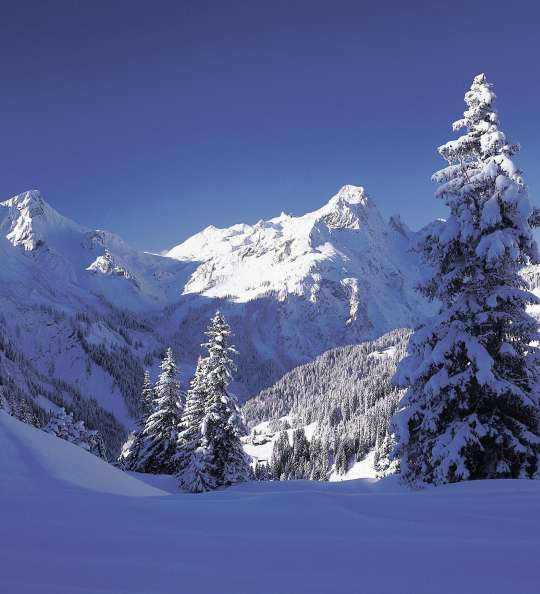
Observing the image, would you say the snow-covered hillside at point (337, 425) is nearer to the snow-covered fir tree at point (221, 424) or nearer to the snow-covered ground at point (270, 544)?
the snow-covered fir tree at point (221, 424)

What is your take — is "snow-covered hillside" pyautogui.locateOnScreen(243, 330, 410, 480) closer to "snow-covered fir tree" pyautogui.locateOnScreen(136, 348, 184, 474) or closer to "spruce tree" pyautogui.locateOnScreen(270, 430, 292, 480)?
"spruce tree" pyautogui.locateOnScreen(270, 430, 292, 480)

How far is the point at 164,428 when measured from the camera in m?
34.4

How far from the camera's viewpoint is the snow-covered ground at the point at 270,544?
3.07 m

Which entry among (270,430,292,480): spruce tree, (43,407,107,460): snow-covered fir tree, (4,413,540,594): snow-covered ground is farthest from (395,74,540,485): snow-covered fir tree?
(270,430,292,480): spruce tree

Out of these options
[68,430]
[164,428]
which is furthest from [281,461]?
[164,428]

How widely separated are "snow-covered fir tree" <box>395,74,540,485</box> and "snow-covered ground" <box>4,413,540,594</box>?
4368 millimetres

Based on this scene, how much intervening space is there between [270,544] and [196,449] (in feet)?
74.2

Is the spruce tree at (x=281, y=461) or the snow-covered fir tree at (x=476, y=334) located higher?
the snow-covered fir tree at (x=476, y=334)

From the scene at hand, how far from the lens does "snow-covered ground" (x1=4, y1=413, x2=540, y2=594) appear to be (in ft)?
10.1

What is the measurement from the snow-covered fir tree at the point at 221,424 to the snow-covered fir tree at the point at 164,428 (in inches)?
364

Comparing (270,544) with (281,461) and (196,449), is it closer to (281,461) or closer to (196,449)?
(196,449)

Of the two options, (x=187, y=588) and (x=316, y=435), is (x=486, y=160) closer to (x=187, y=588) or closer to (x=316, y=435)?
(x=187, y=588)

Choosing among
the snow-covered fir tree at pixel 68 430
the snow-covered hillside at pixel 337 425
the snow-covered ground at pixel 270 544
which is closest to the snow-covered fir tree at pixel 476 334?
the snow-covered ground at pixel 270 544

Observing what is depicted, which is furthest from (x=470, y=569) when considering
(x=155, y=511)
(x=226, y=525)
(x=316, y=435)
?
(x=316, y=435)
